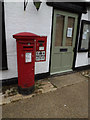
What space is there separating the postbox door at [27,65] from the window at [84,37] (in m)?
2.64

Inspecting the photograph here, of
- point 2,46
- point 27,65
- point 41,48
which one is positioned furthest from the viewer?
point 41,48

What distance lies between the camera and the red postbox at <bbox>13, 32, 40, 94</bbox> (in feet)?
7.04

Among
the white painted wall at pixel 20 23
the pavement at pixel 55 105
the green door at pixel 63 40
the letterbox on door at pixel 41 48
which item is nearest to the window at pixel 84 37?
the green door at pixel 63 40

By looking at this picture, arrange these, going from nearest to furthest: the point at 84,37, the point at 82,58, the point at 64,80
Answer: the point at 64,80 < the point at 84,37 < the point at 82,58

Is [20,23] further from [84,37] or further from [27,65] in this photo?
[84,37]

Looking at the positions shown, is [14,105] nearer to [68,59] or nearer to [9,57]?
[9,57]

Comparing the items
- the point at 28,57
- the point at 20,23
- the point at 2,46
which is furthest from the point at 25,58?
the point at 20,23

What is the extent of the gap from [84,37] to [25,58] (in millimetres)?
3181

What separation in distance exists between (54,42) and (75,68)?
1.72 meters

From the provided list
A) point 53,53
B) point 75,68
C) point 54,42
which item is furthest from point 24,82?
point 75,68

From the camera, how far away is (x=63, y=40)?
3.64 metres

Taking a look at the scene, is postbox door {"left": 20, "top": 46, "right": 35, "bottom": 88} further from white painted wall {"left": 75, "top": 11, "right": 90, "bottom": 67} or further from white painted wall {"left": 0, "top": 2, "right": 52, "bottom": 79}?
white painted wall {"left": 75, "top": 11, "right": 90, "bottom": 67}

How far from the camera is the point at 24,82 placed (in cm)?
244

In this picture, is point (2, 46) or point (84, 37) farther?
point (84, 37)
